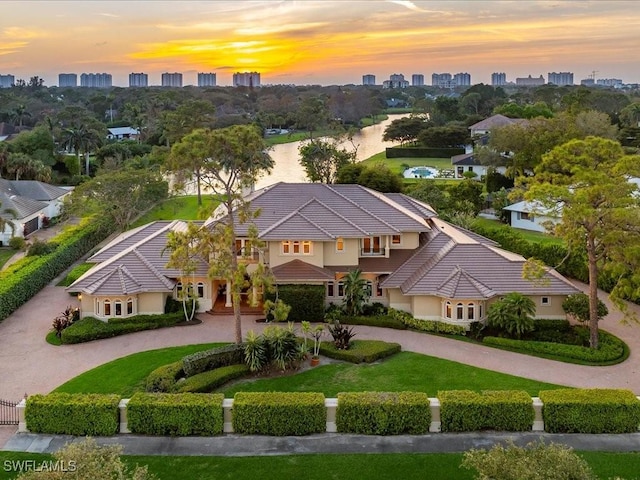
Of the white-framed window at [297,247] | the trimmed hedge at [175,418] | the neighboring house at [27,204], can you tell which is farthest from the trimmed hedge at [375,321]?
the neighboring house at [27,204]

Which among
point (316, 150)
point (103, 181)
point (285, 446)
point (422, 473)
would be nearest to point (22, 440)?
point (285, 446)

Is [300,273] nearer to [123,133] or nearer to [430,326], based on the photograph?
[430,326]

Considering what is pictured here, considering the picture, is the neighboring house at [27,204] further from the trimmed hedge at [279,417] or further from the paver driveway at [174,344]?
the trimmed hedge at [279,417]

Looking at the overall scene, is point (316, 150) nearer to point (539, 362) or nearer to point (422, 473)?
point (539, 362)

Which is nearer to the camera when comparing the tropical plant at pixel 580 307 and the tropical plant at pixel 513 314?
the tropical plant at pixel 513 314

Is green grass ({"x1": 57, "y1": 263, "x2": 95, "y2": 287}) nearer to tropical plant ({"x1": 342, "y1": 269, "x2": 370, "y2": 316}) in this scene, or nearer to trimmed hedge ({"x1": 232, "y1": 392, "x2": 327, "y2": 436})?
tropical plant ({"x1": 342, "y1": 269, "x2": 370, "y2": 316})

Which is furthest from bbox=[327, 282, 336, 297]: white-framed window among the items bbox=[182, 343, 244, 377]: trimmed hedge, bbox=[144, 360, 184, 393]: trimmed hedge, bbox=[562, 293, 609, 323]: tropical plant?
bbox=[562, 293, 609, 323]: tropical plant

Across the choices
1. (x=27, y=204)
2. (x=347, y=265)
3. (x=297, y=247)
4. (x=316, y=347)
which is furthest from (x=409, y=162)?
(x=316, y=347)
